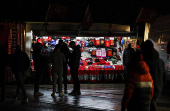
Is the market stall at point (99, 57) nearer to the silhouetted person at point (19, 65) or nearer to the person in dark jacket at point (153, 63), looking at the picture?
the silhouetted person at point (19, 65)

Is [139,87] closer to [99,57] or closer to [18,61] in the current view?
[18,61]

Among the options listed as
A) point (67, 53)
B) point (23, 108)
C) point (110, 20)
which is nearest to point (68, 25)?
point (110, 20)

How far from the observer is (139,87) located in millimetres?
4203

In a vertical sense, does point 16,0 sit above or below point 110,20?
above

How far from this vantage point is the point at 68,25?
14859 millimetres

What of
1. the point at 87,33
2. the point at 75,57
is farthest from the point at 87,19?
the point at 75,57

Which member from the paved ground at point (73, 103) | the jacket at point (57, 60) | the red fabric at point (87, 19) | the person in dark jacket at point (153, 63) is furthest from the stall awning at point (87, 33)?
the person in dark jacket at point (153, 63)

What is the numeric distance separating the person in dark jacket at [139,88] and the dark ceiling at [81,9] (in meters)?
11.6

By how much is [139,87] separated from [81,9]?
1324 centimetres

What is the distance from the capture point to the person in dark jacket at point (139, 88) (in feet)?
13.7

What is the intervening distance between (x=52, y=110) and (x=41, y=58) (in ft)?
9.75

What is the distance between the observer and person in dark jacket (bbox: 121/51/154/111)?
416 cm

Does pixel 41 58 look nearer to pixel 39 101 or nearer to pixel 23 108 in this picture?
pixel 39 101

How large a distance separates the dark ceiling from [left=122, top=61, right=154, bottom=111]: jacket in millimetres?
11579
